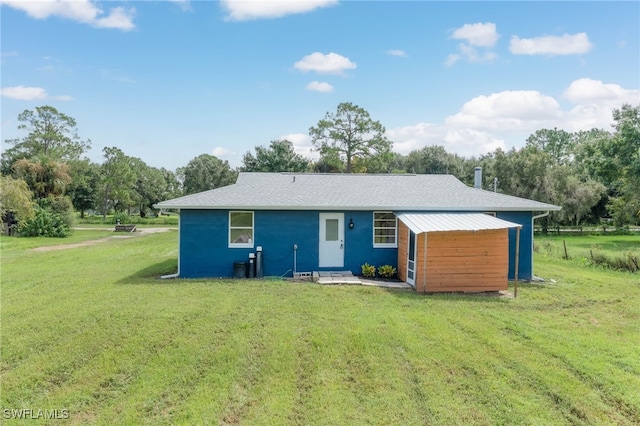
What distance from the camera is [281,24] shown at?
50.2 ft

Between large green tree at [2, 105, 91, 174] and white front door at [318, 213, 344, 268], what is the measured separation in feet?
130

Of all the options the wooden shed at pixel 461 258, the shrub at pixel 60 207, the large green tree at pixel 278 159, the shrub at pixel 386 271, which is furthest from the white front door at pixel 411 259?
the large green tree at pixel 278 159

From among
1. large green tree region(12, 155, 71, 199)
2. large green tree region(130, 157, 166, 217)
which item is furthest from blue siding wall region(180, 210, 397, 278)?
large green tree region(130, 157, 166, 217)

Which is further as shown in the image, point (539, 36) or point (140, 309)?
point (539, 36)

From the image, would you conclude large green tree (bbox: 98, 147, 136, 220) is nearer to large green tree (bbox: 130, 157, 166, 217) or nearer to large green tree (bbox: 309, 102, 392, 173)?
large green tree (bbox: 130, 157, 166, 217)

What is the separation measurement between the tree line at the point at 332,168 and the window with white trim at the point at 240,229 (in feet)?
48.4

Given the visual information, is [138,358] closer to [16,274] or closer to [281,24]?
[16,274]

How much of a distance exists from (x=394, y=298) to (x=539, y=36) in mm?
10712

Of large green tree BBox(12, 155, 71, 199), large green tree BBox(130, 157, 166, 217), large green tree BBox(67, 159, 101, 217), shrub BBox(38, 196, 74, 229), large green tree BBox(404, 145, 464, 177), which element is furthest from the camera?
large green tree BBox(130, 157, 166, 217)

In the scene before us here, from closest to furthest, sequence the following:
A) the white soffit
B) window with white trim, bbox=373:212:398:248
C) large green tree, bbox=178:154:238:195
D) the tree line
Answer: the white soffit, window with white trim, bbox=373:212:398:248, the tree line, large green tree, bbox=178:154:238:195

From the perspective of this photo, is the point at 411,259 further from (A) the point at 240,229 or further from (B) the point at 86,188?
(B) the point at 86,188

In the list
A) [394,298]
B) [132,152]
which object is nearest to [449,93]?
[394,298]

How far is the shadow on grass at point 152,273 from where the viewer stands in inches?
424

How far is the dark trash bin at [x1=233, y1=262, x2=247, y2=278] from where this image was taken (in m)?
11.2
